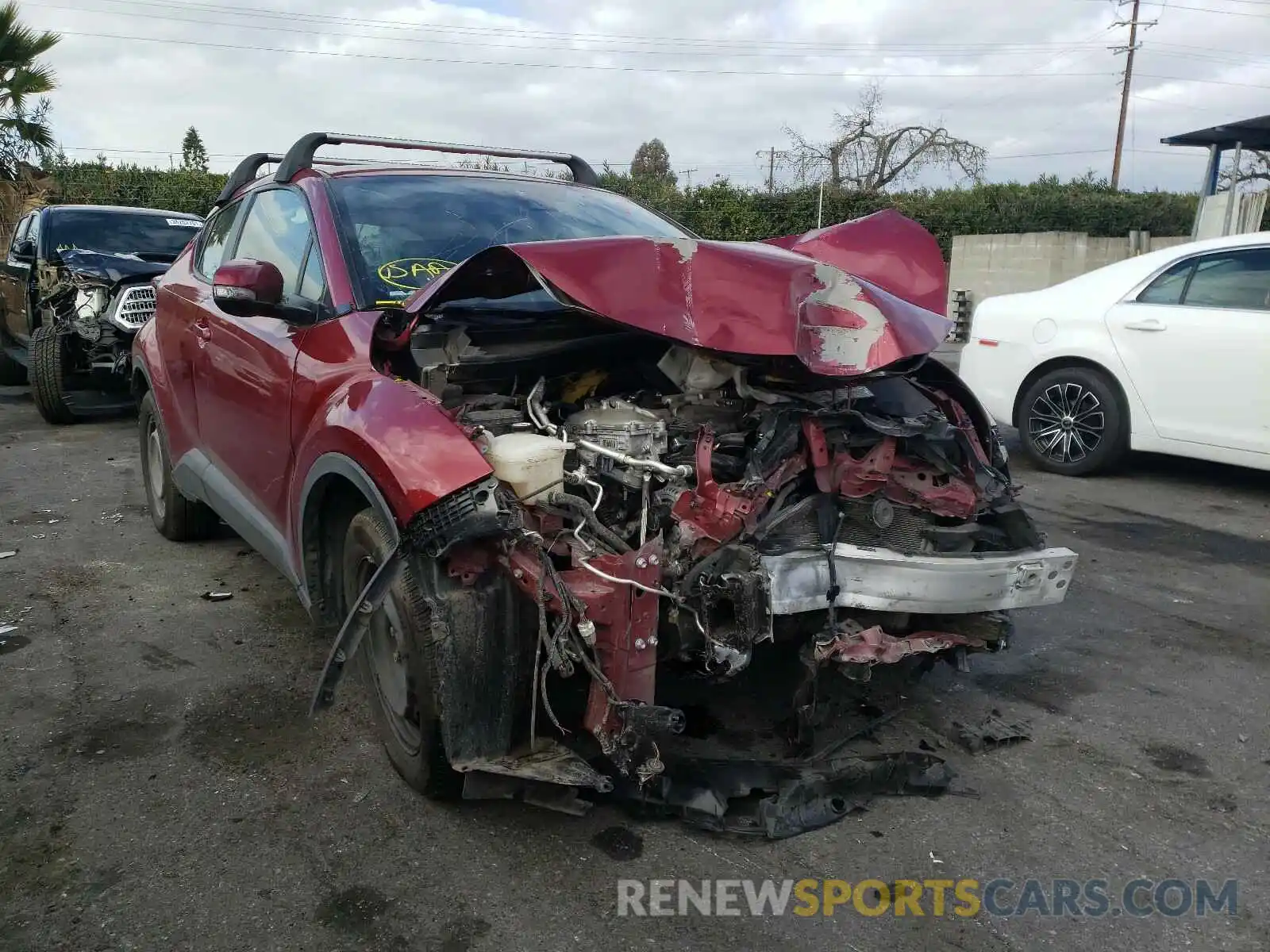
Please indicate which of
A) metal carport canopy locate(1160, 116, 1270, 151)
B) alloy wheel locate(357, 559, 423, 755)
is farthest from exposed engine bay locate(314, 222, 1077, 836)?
metal carport canopy locate(1160, 116, 1270, 151)

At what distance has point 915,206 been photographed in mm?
23406

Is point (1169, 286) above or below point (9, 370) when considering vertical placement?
above

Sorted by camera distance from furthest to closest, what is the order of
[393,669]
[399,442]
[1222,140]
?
[1222,140] < [393,669] < [399,442]

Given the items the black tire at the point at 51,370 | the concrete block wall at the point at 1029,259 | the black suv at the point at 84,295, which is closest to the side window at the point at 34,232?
the black suv at the point at 84,295

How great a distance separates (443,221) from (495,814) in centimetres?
221

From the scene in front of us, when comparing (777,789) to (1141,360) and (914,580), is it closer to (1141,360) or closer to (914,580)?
(914,580)

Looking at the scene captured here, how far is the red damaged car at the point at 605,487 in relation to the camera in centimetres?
266

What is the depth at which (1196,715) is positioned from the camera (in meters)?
3.57

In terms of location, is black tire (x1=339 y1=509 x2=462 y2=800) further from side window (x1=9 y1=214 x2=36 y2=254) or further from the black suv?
side window (x1=9 y1=214 x2=36 y2=254)

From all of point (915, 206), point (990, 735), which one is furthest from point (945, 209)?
point (990, 735)

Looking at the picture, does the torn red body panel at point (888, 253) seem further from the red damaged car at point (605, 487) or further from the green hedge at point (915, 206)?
the green hedge at point (915, 206)

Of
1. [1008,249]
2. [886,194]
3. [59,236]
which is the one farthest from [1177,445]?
[886,194]

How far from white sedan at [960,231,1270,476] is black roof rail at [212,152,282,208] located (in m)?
5.13

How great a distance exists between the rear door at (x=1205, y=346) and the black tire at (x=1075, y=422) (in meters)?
0.24
